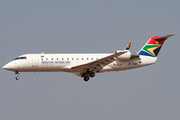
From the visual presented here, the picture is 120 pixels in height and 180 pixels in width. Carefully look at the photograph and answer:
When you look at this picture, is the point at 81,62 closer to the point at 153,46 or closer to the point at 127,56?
the point at 127,56

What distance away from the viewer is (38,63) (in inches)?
1396

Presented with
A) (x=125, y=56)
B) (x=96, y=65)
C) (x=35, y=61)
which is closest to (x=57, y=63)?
(x=35, y=61)

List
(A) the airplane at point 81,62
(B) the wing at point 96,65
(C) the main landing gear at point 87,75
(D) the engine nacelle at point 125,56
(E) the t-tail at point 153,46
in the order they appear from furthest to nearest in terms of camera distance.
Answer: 1. (E) the t-tail at point 153,46
2. (C) the main landing gear at point 87,75
3. (D) the engine nacelle at point 125,56
4. (A) the airplane at point 81,62
5. (B) the wing at point 96,65

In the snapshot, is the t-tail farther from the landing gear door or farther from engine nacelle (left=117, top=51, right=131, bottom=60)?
the landing gear door

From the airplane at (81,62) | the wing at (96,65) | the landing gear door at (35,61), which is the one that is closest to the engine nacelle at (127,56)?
the airplane at (81,62)

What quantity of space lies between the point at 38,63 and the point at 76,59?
4.24m

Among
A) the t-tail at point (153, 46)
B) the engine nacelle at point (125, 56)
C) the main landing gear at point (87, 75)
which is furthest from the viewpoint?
the t-tail at point (153, 46)

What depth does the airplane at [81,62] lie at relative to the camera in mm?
35406

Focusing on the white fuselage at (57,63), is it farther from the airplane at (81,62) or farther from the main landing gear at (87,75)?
the main landing gear at (87,75)

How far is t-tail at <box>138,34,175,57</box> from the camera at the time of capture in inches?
1539

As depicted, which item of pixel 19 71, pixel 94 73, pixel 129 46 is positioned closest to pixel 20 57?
pixel 19 71

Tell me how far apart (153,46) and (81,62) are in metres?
9.29

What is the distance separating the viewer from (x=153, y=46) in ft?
130

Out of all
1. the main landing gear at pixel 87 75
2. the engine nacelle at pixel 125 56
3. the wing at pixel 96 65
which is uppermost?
the engine nacelle at pixel 125 56
